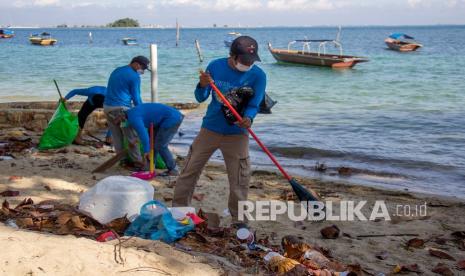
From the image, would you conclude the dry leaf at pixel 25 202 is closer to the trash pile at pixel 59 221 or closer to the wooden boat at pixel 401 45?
the trash pile at pixel 59 221

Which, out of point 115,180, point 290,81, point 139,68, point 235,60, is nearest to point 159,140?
point 139,68

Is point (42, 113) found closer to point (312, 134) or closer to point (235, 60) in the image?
point (312, 134)

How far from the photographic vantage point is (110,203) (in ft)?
15.8

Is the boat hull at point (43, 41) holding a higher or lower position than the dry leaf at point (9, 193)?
lower

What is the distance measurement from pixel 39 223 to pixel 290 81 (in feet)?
70.1

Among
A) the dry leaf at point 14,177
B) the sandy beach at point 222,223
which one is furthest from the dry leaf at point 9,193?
the dry leaf at point 14,177

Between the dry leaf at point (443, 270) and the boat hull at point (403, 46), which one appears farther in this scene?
the boat hull at point (403, 46)

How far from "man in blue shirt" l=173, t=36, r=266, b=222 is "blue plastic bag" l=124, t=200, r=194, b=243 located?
625 mm

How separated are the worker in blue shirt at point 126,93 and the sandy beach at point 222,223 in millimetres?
462

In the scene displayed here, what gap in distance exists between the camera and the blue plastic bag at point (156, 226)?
4.33 metres

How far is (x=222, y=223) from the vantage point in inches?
213

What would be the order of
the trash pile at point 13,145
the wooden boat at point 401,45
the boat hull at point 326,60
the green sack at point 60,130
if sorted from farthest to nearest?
the wooden boat at point 401,45
the boat hull at point 326,60
the green sack at point 60,130
the trash pile at point 13,145

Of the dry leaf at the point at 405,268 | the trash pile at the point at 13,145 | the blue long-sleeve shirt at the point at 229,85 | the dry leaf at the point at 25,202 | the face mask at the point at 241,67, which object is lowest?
the trash pile at the point at 13,145

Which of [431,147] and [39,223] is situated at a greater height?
[39,223]
